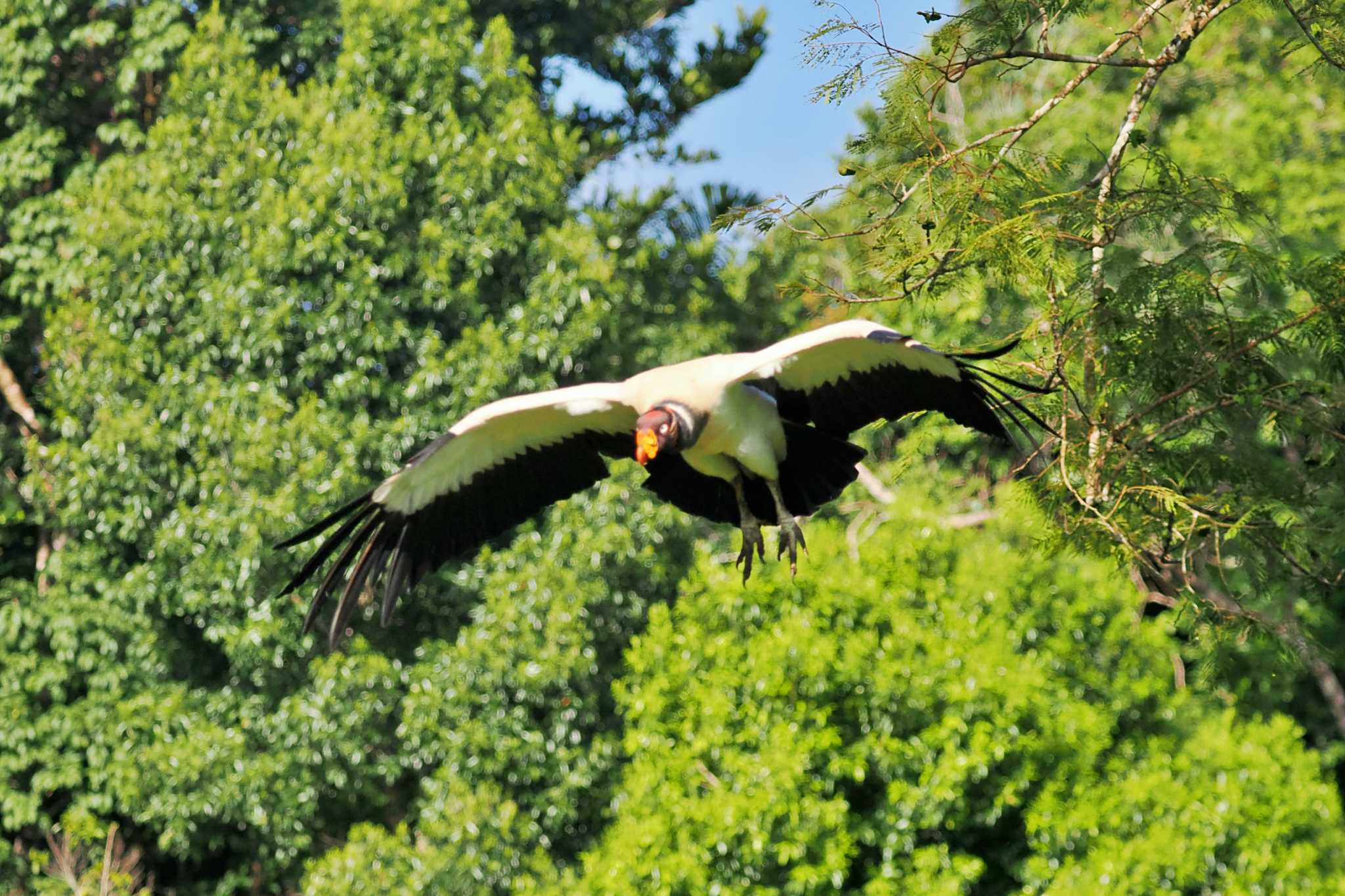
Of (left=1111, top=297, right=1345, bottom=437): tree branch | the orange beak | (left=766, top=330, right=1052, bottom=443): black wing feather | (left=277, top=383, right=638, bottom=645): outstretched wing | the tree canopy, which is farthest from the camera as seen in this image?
the tree canopy

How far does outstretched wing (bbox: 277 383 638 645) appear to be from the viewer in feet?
17.7

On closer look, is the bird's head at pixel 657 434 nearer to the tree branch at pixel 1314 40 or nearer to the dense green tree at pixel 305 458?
the tree branch at pixel 1314 40

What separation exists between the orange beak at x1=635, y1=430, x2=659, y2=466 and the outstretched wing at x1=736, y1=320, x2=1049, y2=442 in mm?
461

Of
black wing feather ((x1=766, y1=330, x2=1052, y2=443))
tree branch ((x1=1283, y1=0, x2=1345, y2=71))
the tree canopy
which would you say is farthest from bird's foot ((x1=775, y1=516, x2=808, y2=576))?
the tree canopy

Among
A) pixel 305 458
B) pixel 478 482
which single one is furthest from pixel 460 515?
pixel 305 458

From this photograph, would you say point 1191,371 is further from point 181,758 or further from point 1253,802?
point 181,758

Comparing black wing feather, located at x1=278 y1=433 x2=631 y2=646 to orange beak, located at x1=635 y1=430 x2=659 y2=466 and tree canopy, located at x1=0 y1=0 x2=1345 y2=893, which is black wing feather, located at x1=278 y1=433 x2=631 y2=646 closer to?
orange beak, located at x1=635 y1=430 x2=659 y2=466

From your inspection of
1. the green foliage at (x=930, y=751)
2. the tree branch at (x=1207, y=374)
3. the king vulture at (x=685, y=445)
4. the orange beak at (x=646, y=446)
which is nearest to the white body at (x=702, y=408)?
the king vulture at (x=685, y=445)

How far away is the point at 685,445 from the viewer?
500 centimetres

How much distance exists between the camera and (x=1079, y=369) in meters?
4.92

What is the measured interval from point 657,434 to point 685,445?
16cm

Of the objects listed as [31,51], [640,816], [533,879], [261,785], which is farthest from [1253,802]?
[31,51]

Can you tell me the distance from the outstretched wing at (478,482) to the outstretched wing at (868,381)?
56 centimetres

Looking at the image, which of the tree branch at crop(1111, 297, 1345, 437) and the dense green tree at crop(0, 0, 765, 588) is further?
the dense green tree at crop(0, 0, 765, 588)
